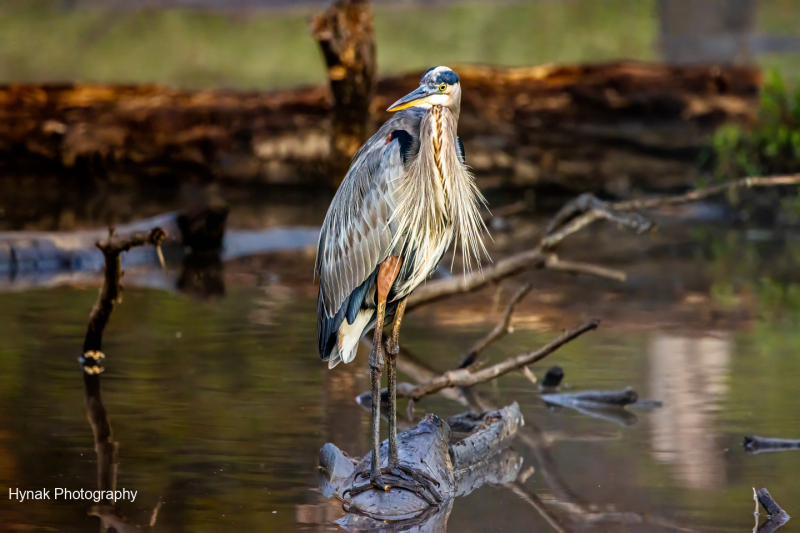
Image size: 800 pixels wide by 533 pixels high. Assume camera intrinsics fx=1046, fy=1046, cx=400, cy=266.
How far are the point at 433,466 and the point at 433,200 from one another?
100 centimetres

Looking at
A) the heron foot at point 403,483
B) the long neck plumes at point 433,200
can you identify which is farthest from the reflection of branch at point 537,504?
the long neck plumes at point 433,200

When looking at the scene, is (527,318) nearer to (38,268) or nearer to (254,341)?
(254,341)

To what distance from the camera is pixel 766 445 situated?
455 centimetres

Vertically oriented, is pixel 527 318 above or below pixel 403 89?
below

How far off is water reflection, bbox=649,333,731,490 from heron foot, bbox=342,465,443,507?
1.05 metres

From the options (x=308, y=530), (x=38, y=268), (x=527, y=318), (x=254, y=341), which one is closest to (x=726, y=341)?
(x=527, y=318)

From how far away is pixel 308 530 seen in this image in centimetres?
355

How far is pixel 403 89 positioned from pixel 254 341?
869cm

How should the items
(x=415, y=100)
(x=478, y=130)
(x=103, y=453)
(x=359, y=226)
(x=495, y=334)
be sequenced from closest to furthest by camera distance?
(x=415, y=100)
(x=359, y=226)
(x=103, y=453)
(x=495, y=334)
(x=478, y=130)

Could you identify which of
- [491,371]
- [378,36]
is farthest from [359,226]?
[378,36]

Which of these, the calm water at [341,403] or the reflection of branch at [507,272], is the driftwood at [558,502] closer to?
the calm water at [341,403]

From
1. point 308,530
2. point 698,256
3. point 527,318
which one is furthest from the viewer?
point 698,256

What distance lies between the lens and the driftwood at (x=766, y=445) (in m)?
4.52

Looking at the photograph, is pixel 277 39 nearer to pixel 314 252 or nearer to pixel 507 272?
pixel 314 252
